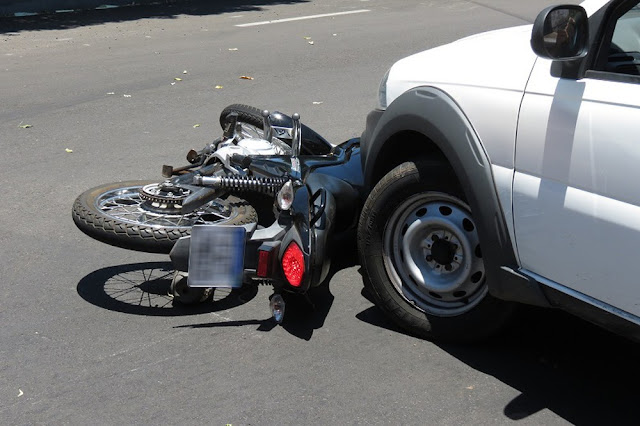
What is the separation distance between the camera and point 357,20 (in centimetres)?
1641

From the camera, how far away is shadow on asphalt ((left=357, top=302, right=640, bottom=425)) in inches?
160

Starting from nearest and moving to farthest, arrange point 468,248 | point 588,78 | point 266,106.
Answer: point 588,78, point 468,248, point 266,106

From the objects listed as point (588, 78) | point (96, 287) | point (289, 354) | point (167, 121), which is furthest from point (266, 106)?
point (588, 78)

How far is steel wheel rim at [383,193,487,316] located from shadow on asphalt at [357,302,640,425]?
0.74ft

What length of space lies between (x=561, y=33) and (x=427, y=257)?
4.40ft

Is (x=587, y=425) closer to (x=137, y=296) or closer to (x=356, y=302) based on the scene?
(x=356, y=302)

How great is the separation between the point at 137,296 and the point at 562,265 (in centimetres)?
238

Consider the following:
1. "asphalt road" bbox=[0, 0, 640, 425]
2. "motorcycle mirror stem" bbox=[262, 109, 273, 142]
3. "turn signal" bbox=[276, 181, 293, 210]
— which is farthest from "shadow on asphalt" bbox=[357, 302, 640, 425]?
"motorcycle mirror stem" bbox=[262, 109, 273, 142]

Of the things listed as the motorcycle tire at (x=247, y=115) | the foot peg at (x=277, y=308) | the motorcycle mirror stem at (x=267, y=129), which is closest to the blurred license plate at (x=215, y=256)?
the foot peg at (x=277, y=308)

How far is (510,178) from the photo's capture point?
4059 millimetres

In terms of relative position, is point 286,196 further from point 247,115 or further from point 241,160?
point 247,115

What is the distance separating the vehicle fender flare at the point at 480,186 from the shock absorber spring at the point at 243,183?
37.1 inches

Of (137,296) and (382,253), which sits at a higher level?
(382,253)

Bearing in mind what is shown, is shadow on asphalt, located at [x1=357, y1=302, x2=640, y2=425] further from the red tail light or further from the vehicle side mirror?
the vehicle side mirror
